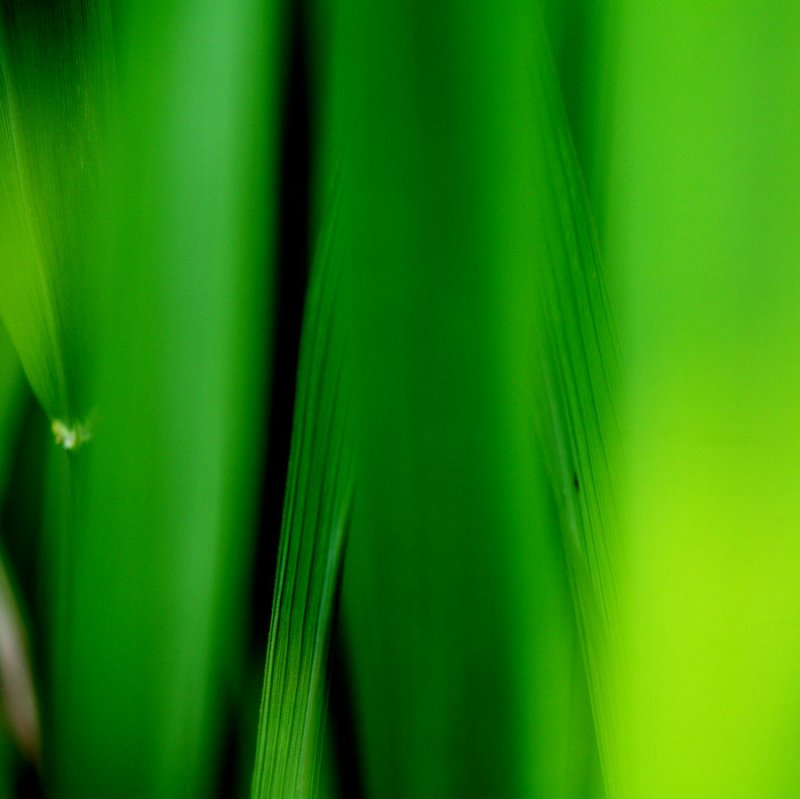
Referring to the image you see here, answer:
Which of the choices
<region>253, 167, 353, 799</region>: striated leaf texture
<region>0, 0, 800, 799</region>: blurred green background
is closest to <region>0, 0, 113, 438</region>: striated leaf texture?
<region>0, 0, 800, 799</region>: blurred green background

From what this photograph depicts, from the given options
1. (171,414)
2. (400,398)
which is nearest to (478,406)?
(400,398)

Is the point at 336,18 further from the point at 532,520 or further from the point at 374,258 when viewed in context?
the point at 532,520

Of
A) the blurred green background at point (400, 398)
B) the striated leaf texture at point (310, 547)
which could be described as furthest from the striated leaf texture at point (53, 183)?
the striated leaf texture at point (310, 547)

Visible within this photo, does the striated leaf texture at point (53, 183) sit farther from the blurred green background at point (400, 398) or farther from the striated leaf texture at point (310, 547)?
the striated leaf texture at point (310, 547)

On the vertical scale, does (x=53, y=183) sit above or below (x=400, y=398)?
above

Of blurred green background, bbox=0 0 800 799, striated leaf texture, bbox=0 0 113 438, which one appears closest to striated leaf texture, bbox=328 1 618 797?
blurred green background, bbox=0 0 800 799

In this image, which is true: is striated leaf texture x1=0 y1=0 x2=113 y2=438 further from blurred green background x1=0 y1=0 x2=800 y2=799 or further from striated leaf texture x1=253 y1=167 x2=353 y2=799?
striated leaf texture x1=253 y1=167 x2=353 y2=799

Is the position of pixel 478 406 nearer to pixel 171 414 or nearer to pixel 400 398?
pixel 400 398

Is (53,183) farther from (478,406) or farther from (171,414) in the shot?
(478,406)

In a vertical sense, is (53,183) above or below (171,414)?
above

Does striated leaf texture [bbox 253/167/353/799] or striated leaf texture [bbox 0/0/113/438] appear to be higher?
striated leaf texture [bbox 0/0/113/438]
